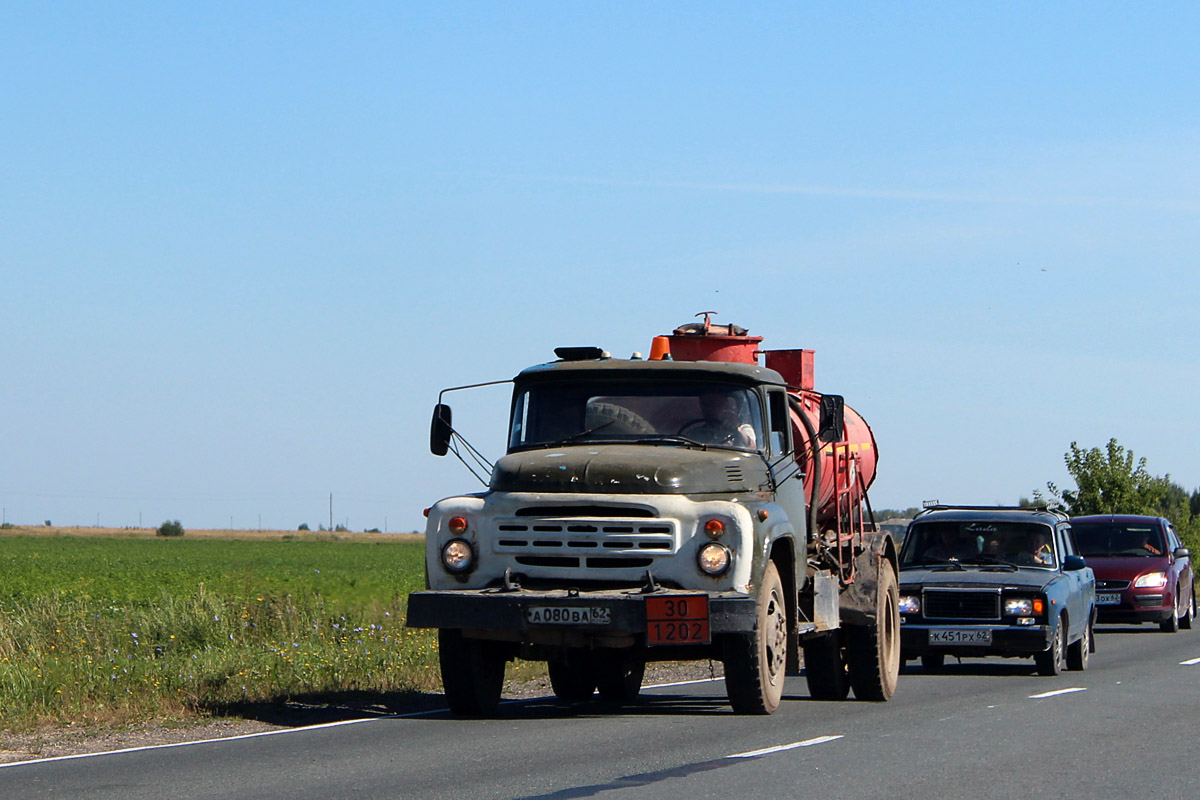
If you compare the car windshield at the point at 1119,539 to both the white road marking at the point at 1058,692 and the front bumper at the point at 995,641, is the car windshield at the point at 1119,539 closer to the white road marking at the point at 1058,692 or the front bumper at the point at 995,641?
the front bumper at the point at 995,641

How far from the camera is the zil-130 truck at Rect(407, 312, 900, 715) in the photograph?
1166cm

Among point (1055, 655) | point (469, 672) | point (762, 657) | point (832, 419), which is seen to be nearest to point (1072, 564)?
point (1055, 655)

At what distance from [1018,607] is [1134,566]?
11450 millimetres

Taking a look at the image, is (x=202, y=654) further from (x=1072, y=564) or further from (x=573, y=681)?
(x=1072, y=564)

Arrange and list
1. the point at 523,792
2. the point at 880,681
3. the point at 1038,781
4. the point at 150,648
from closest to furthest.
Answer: the point at 523,792 → the point at 1038,781 → the point at 880,681 → the point at 150,648

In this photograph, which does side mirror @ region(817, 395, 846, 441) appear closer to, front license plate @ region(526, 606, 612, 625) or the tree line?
front license plate @ region(526, 606, 612, 625)

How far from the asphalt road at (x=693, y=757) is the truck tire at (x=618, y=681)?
0.30 metres

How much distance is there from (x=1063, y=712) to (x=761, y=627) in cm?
312

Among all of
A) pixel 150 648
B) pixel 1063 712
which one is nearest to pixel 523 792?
pixel 1063 712

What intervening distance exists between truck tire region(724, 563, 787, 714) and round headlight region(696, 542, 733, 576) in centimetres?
36

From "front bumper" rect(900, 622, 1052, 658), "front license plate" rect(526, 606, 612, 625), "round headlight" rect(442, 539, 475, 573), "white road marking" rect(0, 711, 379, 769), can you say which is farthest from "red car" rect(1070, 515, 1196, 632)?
"white road marking" rect(0, 711, 379, 769)

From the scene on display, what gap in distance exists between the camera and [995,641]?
17.7 m

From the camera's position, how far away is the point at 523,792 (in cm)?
854

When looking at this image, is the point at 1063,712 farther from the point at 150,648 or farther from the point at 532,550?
the point at 150,648
